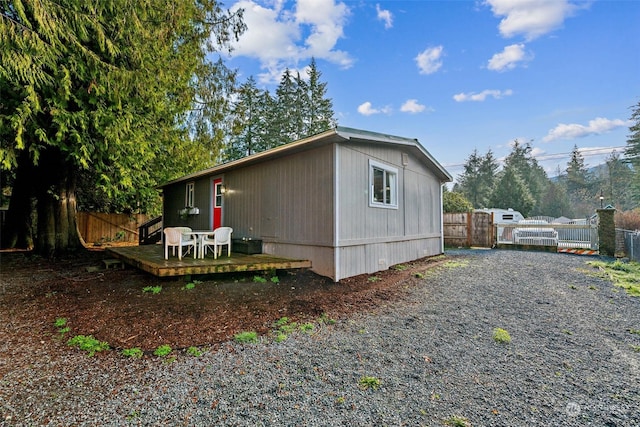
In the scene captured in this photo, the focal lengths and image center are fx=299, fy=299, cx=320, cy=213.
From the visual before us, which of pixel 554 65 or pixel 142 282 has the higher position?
pixel 554 65

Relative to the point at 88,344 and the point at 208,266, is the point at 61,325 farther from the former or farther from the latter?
the point at 208,266

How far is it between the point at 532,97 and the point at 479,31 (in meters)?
7.12

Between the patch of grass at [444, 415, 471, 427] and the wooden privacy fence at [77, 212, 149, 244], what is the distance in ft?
56.0

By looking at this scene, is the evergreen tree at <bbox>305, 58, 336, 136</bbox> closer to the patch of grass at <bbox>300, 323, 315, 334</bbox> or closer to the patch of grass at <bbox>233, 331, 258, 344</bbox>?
the patch of grass at <bbox>300, 323, 315, 334</bbox>

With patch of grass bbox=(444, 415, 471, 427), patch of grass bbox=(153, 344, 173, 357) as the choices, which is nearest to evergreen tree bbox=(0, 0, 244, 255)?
patch of grass bbox=(153, 344, 173, 357)

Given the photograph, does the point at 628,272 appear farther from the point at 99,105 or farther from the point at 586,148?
the point at 586,148

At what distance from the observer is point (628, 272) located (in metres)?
7.15

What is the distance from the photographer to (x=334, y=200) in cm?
577

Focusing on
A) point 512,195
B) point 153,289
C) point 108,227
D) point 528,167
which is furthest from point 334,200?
point 528,167

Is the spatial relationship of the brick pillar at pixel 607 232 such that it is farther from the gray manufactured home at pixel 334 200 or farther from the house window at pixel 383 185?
the house window at pixel 383 185

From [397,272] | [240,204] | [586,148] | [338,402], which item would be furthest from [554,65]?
[586,148]

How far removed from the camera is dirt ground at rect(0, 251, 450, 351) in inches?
139

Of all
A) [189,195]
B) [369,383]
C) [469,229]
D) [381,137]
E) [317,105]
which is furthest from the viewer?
[317,105]

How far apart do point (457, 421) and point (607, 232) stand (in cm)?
1211
